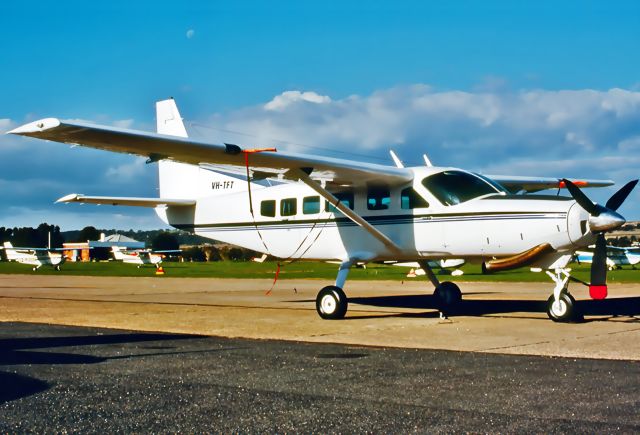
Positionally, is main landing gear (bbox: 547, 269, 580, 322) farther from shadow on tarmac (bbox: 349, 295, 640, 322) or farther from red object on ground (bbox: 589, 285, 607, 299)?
shadow on tarmac (bbox: 349, 295, 640, 322)

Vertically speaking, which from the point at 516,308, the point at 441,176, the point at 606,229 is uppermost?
the point at 441,176

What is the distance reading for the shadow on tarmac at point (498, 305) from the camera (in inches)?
634

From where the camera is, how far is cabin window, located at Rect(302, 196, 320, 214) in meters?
16.8

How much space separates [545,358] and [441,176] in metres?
6.66

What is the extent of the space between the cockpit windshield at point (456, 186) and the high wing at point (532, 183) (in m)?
3.62

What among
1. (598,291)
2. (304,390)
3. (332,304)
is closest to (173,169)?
(332,304)

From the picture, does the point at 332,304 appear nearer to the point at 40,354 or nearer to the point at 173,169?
the point at 40,354

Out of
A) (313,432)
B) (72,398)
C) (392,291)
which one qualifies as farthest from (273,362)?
(392,291)

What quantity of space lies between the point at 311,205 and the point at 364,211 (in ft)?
4.98

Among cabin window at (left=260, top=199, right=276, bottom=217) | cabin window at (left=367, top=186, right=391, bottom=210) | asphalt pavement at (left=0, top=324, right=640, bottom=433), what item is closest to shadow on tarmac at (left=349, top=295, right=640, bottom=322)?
cabin window at (left=367, top=186, right=391, bottom=210)

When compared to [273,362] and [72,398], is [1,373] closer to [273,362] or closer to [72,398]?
[72,398]

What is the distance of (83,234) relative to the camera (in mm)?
179000

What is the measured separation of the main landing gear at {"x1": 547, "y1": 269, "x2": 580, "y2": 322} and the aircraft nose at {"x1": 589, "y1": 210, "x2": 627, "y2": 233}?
1250 millimetres

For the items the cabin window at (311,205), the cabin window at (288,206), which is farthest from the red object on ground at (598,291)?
the cabin window at (288,206)
